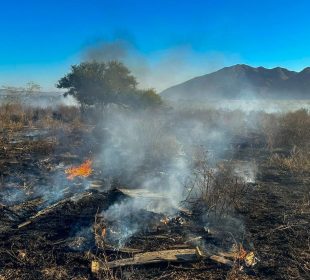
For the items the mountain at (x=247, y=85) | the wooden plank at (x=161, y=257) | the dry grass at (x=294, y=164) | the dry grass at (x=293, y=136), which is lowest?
the wooden plank at (x=161, y=257)

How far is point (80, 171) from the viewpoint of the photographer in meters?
9.23

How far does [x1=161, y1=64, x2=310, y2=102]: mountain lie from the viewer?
74.9 meters

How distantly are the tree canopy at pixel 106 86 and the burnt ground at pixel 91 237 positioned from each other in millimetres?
12232

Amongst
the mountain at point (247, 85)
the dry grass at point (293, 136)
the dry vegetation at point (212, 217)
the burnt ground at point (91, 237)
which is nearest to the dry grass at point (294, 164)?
the dry vegetation at point (212, 217)

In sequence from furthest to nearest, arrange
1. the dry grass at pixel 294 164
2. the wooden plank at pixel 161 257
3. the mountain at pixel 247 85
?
1. the mountain at pixel 247 85
2. the dry grass at pixel 294 164
3. the wooden plank at pixel 161 257

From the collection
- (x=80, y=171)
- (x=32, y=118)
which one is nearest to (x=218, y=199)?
(x=80, y=171)

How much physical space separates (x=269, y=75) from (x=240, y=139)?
7329 centimetres

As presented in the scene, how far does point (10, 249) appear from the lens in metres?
5.13

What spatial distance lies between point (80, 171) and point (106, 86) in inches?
504

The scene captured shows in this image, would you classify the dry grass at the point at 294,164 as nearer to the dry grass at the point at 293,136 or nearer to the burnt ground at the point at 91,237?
the burnt ground at the point at 91,237

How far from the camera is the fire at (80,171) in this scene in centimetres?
881

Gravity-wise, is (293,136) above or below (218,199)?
above

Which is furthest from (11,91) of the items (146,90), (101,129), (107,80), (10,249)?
(10,249)

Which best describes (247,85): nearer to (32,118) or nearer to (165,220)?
(32,118)
